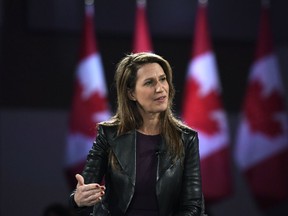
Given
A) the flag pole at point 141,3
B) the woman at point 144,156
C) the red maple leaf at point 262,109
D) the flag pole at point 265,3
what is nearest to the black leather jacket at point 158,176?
the woman at point 144,156

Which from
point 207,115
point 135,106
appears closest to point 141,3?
point 207,115

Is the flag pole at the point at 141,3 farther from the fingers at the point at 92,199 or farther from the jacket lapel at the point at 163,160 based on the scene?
the fingers at the point at 92,199

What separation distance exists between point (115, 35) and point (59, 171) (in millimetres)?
1197

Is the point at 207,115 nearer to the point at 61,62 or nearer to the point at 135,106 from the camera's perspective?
the point at 61,62

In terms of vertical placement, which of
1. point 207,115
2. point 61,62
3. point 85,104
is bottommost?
A: point 207,115

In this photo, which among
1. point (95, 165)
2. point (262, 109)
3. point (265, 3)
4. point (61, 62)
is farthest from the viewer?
point (265, 3)

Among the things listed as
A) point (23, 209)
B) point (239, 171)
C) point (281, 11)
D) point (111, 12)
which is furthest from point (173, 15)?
point (23, 209)

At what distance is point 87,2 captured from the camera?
5.14m

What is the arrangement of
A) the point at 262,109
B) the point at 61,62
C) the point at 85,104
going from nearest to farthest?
1. the point at 85,104
2. the point at 262,109
3. the point at 61,62

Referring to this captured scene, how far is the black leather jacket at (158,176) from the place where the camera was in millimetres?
1761

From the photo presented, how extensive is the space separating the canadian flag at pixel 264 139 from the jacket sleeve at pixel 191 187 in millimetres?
3210

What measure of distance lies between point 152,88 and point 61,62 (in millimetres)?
3365

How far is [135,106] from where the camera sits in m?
1.90

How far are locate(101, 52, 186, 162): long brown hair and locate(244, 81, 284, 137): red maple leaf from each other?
10.5 ft
